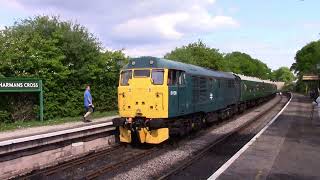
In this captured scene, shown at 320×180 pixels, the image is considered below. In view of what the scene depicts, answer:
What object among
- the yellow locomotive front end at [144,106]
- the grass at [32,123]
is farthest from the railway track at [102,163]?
the grass at [32,123]

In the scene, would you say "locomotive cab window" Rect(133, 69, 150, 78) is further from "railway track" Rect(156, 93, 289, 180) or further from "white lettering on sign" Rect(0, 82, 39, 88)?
"white lettering on sign" Rect(0, 82, 39, 88)

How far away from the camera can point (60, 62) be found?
2245 cm

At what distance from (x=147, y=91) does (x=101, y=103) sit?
11326mm

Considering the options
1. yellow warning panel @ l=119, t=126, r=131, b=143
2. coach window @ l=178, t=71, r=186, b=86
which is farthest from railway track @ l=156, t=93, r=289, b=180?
yellow warning panel @ l=119, t=126, r=131, b=143

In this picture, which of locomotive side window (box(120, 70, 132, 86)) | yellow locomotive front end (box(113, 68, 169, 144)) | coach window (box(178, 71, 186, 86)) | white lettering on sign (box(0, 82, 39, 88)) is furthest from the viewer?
white lettering on sign (box(0, 82, 39, 88))

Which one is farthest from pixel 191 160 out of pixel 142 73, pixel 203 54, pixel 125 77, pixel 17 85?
pixel 203 54

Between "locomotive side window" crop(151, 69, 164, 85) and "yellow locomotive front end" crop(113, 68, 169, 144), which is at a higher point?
"locomotive side window" crop(151, 69, 164, 85)

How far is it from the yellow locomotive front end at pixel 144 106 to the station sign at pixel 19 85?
5.26m

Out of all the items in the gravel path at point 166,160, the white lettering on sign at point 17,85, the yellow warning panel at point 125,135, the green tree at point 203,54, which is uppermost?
the green tree at point 203,54

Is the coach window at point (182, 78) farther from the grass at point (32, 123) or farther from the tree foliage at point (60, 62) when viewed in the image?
the tree foliage at point (60, 62)

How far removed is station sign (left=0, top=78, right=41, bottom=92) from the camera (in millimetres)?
18422

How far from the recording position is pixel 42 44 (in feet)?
73.0

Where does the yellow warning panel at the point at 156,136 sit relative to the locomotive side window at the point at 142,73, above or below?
below

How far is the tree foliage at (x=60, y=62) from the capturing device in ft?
68.0
